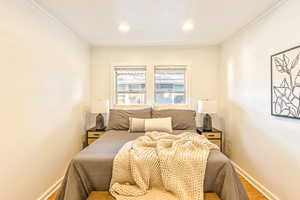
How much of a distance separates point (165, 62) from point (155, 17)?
4.92 feet

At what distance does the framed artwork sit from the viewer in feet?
6.16

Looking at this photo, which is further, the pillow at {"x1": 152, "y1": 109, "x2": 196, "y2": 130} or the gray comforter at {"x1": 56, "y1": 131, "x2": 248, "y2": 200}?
the pillow at {"x1": 152, "y1": 109, "x2": 196, "y2": 130}

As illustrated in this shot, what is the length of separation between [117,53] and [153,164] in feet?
9.57

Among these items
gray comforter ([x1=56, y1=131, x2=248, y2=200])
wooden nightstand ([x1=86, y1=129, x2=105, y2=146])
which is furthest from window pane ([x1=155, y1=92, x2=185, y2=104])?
gray comforter ([x1=56, y1=131, x2=248, y2=200])

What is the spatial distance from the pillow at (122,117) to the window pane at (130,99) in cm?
70

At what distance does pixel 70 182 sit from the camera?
1.70 metres

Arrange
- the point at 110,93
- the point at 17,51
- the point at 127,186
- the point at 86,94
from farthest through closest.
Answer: the point at 110,93 < the point at 86,94 < the point at 17,51 < the point at 127,186

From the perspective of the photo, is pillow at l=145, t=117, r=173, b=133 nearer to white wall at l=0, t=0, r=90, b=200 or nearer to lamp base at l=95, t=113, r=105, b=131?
lamp base at l=95, t=113, r=105, b=131

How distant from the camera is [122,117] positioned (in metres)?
3.33

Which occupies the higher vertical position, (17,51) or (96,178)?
(17,51)

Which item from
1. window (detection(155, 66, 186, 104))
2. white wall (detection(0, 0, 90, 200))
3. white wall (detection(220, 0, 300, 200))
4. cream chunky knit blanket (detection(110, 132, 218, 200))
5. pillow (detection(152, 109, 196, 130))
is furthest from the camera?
window (detection(155, 66, 186, 104))

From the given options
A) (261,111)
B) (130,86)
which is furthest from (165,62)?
(261,111)

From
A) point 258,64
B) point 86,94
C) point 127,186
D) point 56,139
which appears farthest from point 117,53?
point 127,186

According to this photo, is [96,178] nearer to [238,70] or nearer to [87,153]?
[87,153]
